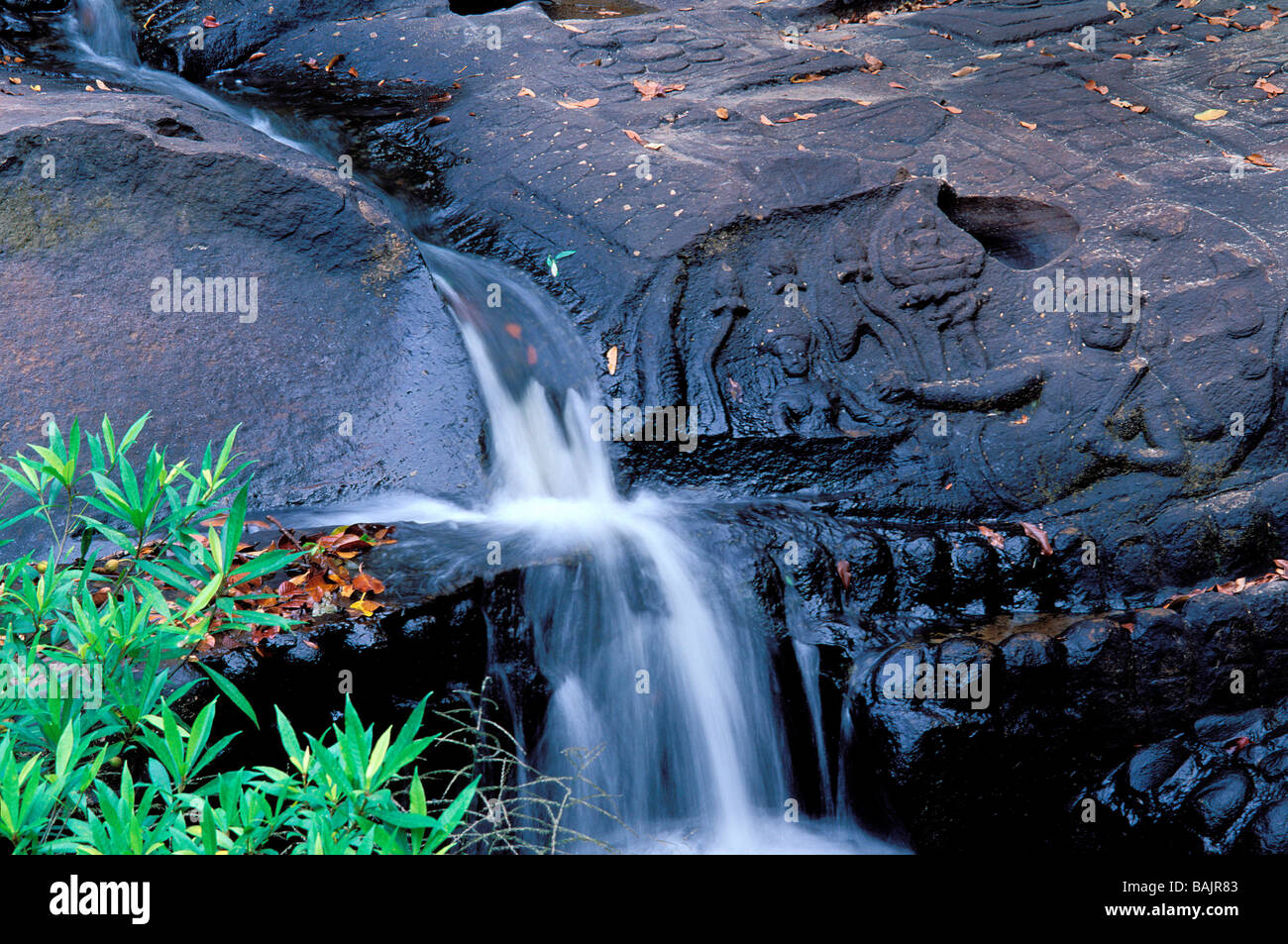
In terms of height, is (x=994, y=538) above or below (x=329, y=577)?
below

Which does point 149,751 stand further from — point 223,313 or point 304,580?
point 223,313

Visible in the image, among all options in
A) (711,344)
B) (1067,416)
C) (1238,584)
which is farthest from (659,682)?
(1238,584)

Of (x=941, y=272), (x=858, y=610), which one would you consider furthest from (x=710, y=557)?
(x=941, y=272)

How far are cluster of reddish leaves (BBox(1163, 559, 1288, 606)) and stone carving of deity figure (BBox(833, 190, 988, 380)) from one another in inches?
51.2

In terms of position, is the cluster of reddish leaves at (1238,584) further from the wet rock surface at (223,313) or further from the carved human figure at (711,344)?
the wet rock surface at (223,313)

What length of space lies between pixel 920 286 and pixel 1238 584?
1906 mm

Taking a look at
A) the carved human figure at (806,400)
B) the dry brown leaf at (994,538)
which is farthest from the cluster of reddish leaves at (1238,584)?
the carved human figure at (806,400)

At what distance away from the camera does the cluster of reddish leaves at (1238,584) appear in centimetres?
397

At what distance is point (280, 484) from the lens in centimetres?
396

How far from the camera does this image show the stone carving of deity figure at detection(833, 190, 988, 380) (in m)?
4.50

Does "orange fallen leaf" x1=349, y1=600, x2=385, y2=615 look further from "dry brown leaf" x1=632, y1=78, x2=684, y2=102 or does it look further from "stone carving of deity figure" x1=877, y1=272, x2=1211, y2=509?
"dry brown leaf" x1=632, y1=78, x2=684, y2=102

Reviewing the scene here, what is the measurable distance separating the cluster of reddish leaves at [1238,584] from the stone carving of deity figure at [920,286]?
130 centimetres

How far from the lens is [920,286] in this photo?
457 cm
